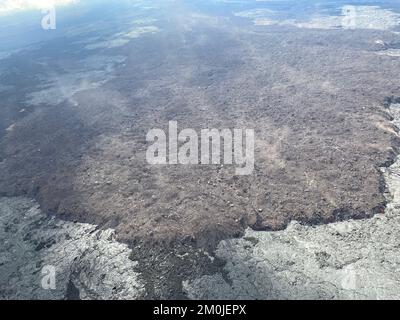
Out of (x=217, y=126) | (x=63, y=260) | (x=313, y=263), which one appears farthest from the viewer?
(x=217, y=126)

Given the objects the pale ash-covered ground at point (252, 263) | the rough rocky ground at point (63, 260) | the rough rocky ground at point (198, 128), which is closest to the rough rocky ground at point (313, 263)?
the pale ash-covered ground at point (252, 263)

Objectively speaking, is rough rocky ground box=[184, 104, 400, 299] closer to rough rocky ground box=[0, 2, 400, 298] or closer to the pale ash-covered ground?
the pale ash-covered ground

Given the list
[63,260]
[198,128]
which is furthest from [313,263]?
[198,128]

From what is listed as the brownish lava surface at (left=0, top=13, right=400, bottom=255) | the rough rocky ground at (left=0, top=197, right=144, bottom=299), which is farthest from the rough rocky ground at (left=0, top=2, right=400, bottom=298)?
the rough rocky ground at (left=0, top=197, right=144, bottom=299)

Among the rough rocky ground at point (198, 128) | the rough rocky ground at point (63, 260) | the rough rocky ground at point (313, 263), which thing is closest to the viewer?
the rough rocky ground at point (313, 263)

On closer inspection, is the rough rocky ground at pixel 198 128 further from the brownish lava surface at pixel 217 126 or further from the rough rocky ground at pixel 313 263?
the rough rocky ground at pixel 313 263

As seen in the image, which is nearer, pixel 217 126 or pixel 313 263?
pixel 313 263

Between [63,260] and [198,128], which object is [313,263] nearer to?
[63,260]

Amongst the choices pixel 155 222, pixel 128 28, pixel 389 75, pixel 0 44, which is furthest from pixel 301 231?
pixel 0 44
